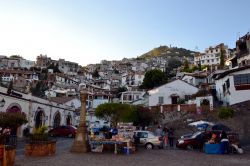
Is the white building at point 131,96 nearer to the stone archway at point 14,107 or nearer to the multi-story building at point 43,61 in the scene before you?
the stone archway at point 14,107

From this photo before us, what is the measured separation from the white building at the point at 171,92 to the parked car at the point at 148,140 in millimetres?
30831

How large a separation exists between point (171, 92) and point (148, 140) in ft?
105

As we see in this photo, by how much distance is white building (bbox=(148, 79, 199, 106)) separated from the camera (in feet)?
176

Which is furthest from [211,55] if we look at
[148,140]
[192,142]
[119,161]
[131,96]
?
[119,161]

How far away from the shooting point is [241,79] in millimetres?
38062

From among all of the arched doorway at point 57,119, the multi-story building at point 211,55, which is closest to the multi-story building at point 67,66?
the multi-story building at point 211,55

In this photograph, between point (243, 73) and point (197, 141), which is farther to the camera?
point (243, 73)

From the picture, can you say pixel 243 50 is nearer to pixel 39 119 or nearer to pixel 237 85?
pixel 237 85

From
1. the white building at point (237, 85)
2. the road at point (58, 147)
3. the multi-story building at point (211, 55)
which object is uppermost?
the multi-story building at point (211, 55)

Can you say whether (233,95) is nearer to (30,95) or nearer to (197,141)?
(197,141)

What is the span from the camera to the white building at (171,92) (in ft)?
176

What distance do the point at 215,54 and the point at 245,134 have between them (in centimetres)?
9328

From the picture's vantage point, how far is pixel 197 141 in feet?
74.6

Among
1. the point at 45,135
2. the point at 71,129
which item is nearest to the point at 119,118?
the point at 71,129
